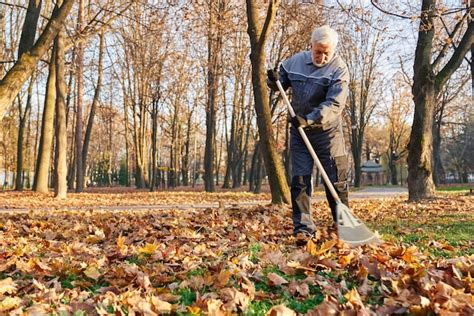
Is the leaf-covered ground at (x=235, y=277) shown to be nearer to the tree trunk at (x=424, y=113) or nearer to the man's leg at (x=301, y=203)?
the man's leg at (x=301, y=203)

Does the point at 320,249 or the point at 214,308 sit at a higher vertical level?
the point at 320,249

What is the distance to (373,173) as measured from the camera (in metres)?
64.3

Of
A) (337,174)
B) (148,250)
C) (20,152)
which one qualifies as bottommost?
(148,250)

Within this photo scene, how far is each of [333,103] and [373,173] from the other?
62296mm

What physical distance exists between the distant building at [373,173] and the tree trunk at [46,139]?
157 feet

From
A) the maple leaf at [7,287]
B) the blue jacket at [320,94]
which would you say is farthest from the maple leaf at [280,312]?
the blue jacket at [320,94]

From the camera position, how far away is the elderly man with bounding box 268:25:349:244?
483cm

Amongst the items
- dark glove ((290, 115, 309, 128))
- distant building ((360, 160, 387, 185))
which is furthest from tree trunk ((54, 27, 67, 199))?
distant building ((360, 160, 387, 185))

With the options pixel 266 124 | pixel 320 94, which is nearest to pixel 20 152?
pixel 266 124

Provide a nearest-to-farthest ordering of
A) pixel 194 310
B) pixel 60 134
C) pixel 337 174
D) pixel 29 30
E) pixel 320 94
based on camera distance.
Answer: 1. pixel 194 310
2. pixel 320 94
3. pixel 337 174
4. pixel 29 30
5. pixel 60 134

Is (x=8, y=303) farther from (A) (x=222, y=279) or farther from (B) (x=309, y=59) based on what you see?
(B) (x=309, y=59)

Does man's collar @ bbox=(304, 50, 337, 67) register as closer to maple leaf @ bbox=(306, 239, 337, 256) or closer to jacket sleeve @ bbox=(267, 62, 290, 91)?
jacket sleeve @ bbox=(267, 62, 290, 91)

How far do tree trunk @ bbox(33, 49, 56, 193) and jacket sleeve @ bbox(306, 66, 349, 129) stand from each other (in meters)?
16.0

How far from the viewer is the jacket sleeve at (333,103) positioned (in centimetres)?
467
